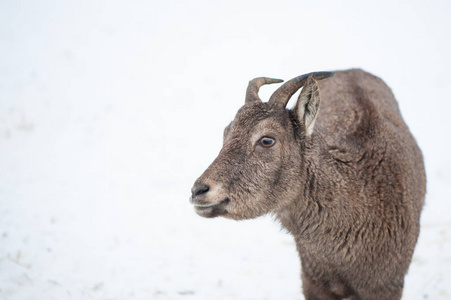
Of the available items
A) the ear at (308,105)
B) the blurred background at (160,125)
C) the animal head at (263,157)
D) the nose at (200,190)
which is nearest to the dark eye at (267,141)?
the animal head at (263,157)

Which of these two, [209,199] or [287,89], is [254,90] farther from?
[209,199]

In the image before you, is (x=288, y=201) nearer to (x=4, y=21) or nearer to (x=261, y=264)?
(x=261, y=264)

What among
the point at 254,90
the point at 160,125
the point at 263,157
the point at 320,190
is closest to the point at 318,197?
the point at 320,190

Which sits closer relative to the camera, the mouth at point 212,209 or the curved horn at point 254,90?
the mouth at point 212,209

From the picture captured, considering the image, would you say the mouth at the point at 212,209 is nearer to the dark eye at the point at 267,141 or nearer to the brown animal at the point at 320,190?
the brown animal at the point at 320,190

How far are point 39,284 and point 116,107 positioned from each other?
7.95 m

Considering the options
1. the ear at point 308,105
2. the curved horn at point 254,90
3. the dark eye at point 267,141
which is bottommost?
the dark eye at point 267,141

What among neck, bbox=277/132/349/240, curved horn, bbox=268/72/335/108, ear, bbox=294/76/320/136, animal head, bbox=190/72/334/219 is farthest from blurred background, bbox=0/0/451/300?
curved horn, bbox=268/72/335/108

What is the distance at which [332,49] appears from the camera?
15.8m

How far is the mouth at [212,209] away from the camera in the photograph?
379cm

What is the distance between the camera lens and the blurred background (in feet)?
21.3

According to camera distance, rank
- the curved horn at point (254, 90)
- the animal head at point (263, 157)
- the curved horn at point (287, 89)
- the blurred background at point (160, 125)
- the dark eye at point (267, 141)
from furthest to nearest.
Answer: the blurred background at point (160, 125), the curved horn at point (254, 90), the curved horn at point (287, 89), the dark eye at point (267, 141), the animal head at point (263, 157)

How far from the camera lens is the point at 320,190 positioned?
4.19 m

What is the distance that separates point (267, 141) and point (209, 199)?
2.74 ft
